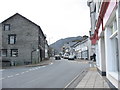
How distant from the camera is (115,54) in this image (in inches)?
448

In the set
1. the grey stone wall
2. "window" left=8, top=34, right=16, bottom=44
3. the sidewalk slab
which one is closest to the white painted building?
the grey stone wall

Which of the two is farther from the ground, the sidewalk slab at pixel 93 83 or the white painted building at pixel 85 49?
the white painted building at pixel 85 49

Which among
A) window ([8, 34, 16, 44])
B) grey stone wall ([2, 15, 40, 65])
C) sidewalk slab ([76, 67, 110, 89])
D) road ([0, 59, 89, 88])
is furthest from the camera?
window ([8, 34, 16, 44])

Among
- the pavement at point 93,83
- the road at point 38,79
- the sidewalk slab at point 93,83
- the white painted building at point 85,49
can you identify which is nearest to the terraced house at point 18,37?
the white painted building at point 85,49

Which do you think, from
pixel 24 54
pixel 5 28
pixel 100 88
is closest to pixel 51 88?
pixel 100 88

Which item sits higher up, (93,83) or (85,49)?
(85,49)

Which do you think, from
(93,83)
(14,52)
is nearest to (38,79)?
(93,83)

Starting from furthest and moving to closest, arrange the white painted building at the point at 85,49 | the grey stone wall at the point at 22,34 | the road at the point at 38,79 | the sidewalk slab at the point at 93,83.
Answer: the white painted building at the point at 85,49 → the grey stone wall at the point at 22,34 → the road at the point at 38,79 → the sidewalk slab at the point at 93,83

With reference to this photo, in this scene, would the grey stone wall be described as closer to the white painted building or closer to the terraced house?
the terraced house

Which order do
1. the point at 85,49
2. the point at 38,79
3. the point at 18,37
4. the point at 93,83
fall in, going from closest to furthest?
1. the point at 93,83
2. the point at 38,79
3. the point at 18,37
4. the point at 85,49

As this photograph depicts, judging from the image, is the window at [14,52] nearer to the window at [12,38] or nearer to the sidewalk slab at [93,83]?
the window at [12,38]

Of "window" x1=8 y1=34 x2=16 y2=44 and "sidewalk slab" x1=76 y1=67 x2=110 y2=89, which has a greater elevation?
"window" x1=8 y1=34 x2=16 y2=44

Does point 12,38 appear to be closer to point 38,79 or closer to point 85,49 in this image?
point 85,49

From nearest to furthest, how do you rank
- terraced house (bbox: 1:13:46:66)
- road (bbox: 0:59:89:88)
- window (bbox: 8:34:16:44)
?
road (bbox: 0:59:89:88), terraced house (bbox: 1:13:46:66), window (bbox: 8:34:16:44)
